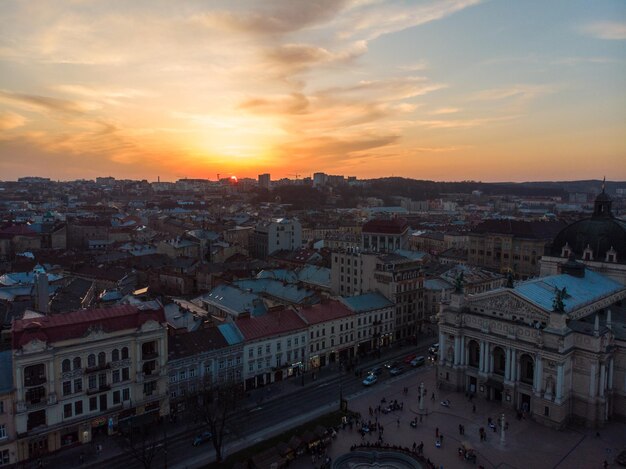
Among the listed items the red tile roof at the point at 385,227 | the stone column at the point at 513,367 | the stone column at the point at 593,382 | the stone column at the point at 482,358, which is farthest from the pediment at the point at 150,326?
the red tile roof at the point at 385,227

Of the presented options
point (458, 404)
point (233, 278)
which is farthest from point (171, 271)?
point (458, 404)

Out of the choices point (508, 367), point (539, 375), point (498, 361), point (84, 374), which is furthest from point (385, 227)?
point (84, 374)

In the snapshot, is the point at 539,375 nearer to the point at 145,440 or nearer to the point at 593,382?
the point at 593,382

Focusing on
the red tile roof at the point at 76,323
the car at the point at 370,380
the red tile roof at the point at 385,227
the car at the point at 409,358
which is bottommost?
the car at the point at 409,358

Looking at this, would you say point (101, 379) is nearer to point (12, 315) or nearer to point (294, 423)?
point (294, 423)

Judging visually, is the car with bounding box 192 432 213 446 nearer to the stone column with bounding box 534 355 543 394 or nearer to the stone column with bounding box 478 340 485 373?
the stone column with bounding box 478 340 485 373

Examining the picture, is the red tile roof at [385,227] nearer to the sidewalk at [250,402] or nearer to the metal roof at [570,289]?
the sidewalk at [250,402]

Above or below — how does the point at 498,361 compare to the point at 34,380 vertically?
below
